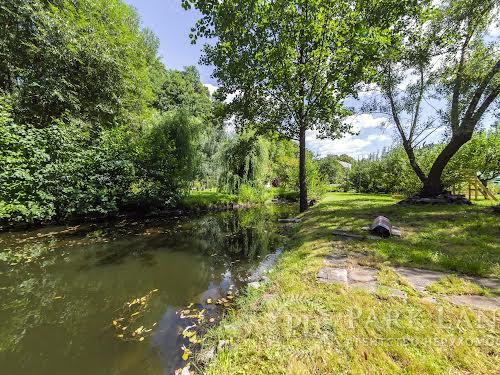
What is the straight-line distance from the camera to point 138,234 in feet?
24.4

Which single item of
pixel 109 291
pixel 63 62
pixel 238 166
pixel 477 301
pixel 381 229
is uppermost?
pixel 63 62

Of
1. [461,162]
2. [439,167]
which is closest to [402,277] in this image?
[439,167]

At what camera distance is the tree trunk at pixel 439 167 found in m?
8.14

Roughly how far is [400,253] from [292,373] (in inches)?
122

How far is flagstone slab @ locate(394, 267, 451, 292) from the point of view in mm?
2628

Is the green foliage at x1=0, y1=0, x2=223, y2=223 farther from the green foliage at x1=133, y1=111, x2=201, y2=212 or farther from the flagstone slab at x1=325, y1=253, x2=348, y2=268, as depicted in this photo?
the flagstone slab at x1=325, y1=253, x2=348, y2=268

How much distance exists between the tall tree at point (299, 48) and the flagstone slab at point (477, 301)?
318 inches

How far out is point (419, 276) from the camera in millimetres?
2859

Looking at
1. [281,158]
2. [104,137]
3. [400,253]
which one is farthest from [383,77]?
[281,158]

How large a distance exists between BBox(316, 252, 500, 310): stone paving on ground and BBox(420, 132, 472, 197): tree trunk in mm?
7772

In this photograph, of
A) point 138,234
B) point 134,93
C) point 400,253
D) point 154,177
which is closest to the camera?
point 400,253

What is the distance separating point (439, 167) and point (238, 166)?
35.8 feet

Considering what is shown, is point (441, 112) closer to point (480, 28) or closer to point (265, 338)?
point (480, 28)

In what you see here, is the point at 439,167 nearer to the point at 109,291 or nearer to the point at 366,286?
the point at 366,286
